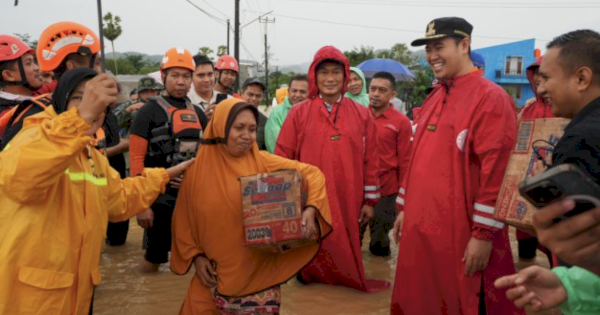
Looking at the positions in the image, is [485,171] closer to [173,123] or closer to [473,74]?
[473,74]

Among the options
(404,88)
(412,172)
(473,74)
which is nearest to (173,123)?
(412,172)

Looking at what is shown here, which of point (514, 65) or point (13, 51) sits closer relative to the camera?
point (13, 51)

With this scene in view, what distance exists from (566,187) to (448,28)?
2554mm

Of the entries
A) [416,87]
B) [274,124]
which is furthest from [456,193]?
[416,87]

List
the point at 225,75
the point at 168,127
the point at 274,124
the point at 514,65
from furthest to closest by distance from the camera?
the point at 514,65
the point at 274,124
the point at 225,75
the point at 168,127

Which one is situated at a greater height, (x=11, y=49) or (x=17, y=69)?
(x=11, y=49)

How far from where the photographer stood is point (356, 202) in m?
4.74

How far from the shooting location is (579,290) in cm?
163

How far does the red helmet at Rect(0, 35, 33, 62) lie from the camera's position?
4000 millimetres

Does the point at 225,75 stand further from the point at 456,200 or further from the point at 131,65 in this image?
the point at 131,65

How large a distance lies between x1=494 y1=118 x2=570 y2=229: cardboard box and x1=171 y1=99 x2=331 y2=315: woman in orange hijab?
129cm

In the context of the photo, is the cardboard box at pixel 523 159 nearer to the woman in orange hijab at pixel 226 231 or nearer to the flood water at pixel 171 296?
the woman in orange hijab at pixel 226 231

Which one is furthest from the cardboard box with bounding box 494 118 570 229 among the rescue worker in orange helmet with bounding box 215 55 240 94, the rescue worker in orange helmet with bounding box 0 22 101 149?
the rescue worker in orange helmet with bounding box 215 55 240 94

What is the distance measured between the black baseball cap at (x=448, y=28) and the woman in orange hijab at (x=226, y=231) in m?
1.35
